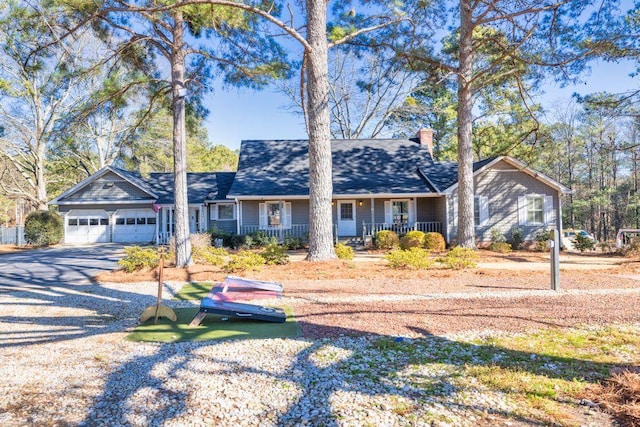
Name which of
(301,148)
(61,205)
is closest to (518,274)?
(301,148)

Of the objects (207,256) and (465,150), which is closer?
(207,256)

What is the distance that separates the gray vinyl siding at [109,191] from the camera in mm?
22203

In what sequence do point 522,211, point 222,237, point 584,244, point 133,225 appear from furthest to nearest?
point 133,225, point 522,211, point 222,237, point 584,244

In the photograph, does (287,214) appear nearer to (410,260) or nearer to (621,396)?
(410,260)

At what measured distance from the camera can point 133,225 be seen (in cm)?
2267

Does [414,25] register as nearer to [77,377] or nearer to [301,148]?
[301,148]

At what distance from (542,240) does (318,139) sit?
39.9ft

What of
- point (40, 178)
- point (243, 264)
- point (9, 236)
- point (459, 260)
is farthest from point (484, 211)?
point (9, 236)

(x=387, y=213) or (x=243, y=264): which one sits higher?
(x=387, y=213)

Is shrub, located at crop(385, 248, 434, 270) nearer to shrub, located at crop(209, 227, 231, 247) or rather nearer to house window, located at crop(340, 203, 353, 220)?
house window, located at crop(340, 203, 353, 220)

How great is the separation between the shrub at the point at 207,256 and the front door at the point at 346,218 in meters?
7.27

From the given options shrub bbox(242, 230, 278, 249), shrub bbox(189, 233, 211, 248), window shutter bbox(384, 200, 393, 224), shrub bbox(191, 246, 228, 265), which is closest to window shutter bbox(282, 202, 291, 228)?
shrub bbox(242, 230, 278, 249)

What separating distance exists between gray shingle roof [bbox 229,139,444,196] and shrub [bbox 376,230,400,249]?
2.22m

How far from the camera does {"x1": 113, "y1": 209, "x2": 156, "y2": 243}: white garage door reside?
22.6m
